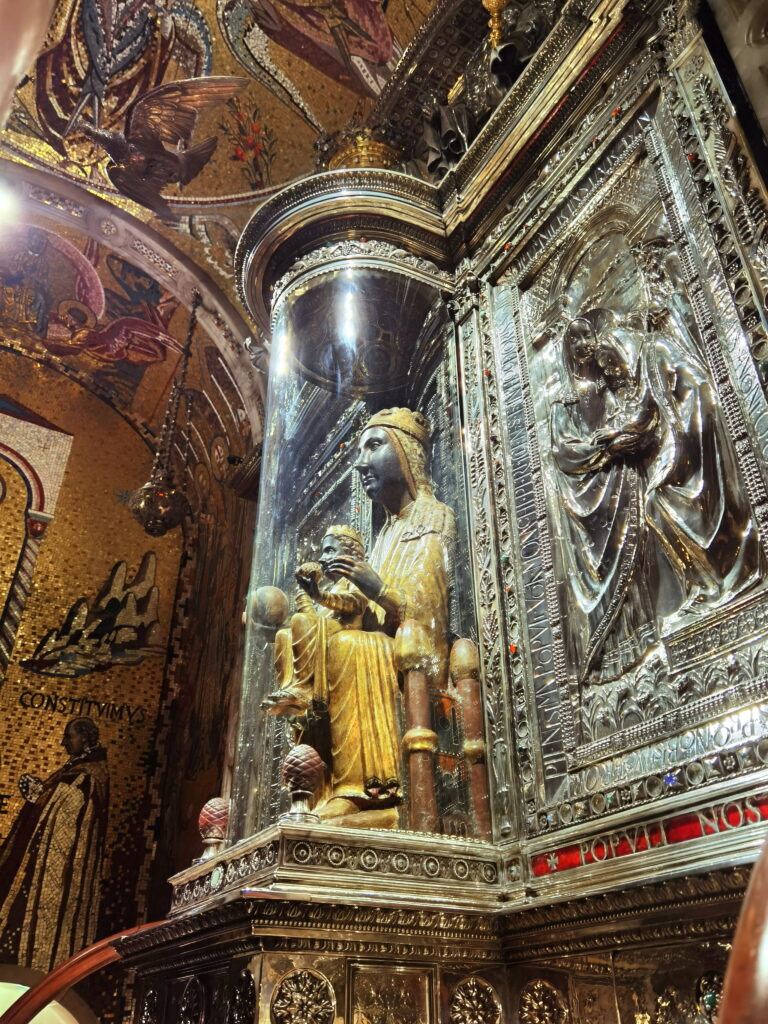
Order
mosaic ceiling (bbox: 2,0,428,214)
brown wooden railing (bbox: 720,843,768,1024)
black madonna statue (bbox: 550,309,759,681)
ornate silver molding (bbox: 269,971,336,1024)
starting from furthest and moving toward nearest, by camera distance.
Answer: mosaic ceiling (bbox: 2,0,428,214) < black madonna statue (bbox: 550,309,759,681) < ornate silver molding (bbox: 269,971,336,1024) < brown wooden railing (bbox: 720,843,768,1024)

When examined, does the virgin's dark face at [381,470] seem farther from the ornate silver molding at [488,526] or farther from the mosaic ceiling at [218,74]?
the mosaic ceiling at [218,74]

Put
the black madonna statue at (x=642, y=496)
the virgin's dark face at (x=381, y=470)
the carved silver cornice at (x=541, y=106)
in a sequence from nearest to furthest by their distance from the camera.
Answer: the black madonna statue at (x=642, y=496) < the carved silver cornice at (x=541, y=106) < the virgin's dark face at (x=381, y=470)

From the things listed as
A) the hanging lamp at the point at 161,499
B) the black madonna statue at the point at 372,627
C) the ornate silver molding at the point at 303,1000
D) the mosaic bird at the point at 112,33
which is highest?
Result: the mosaic bird at the point at 112,33

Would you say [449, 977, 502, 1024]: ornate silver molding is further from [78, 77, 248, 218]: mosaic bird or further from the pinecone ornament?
[78, 77, 248, 218]: mosaic bird

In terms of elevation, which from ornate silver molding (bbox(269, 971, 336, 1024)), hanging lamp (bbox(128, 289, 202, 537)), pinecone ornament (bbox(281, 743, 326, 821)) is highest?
hanging lamp (bbox(128, 289, 202, 537))

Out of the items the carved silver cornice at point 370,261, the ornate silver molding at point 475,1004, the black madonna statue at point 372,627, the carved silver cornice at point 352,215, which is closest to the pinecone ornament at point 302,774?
the black madonna statue at point 372,627

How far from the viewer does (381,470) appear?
4133 mm

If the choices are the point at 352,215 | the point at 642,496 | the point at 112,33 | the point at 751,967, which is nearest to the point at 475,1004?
the point at 642,496

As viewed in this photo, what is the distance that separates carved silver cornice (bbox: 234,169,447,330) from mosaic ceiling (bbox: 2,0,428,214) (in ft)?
9.27

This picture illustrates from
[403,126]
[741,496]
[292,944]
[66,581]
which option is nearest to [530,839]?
[292,944]

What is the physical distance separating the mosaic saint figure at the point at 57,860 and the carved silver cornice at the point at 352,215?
6375 millimetres

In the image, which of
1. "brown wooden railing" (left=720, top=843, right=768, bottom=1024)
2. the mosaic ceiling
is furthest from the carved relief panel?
the mosaic ceiling

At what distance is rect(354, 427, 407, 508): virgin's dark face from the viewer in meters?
4.12

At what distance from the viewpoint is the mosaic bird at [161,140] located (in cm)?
740
